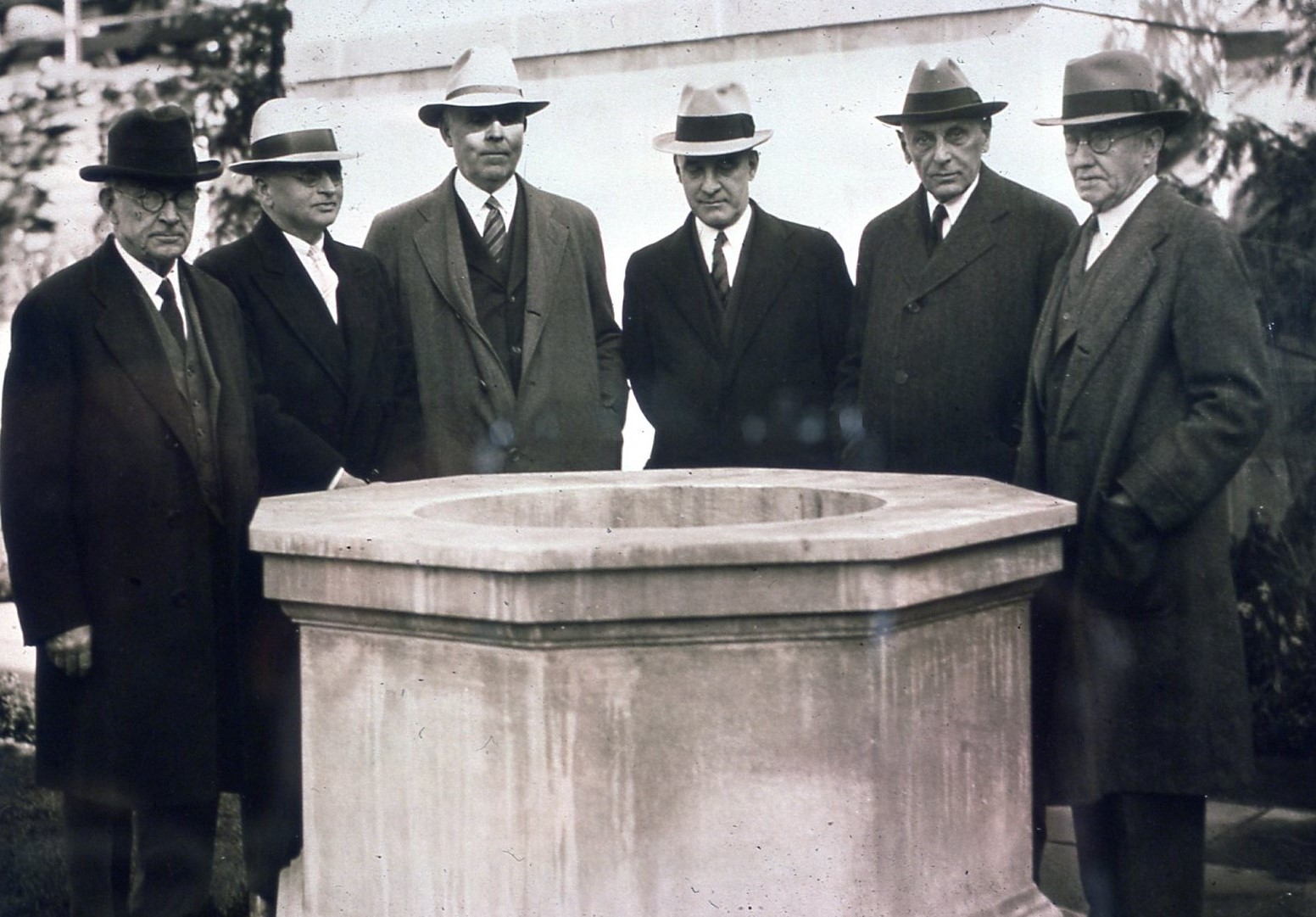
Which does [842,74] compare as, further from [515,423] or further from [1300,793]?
[1300,793]

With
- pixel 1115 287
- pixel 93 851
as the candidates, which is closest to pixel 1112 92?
pixel 1115 287

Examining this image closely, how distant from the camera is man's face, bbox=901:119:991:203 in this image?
4.61m

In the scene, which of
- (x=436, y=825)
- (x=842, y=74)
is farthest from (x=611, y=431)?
(x=436, y=825)

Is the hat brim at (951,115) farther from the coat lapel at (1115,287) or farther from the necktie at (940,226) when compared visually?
the coat lapel at (1115,287)

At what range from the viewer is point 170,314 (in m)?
4.14

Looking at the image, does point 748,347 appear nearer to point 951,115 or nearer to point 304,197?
point 951,115

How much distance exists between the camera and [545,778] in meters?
2.83

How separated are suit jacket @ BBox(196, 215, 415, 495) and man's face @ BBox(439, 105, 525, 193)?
489 mm

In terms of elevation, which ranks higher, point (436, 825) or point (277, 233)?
point (277, 233)

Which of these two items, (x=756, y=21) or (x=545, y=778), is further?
(x=756, y=21)

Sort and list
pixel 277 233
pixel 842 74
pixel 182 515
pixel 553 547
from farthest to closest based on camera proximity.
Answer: pixel 842 74 < pixel 277 233 < pixel 182 515 < pixel 553 547

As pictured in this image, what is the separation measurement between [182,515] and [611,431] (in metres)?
1.37

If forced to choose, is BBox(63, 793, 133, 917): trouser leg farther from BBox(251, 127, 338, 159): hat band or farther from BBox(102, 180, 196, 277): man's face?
BBox(251, 127, 338, 159): hat band

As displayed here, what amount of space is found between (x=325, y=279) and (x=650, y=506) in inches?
50.7
